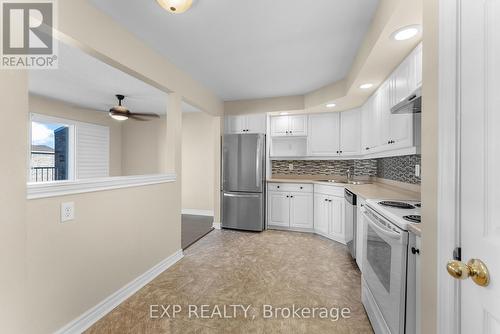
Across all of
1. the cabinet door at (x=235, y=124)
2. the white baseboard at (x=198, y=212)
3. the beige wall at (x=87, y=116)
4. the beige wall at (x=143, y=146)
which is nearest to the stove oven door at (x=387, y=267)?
the cabinet door at (x=235, y=124)

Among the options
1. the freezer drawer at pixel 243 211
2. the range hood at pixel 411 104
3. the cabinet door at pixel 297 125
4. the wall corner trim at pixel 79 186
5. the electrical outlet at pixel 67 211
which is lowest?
the freezer drawer at pixel 243 211

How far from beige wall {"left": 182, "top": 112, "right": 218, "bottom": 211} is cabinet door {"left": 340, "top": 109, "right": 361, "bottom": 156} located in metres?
2.74

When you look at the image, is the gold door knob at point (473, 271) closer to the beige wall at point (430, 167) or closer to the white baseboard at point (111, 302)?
the beige wall at point (430, 167)

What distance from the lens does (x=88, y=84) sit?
3.36 meters

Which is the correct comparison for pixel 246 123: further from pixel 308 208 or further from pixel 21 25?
pixel 21 25

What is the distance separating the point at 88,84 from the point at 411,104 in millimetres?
4100

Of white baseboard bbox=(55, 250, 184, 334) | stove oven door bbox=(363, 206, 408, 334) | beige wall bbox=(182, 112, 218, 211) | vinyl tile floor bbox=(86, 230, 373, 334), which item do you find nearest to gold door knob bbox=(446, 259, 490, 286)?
stove oven door bbox=(363, 206, 408, 334)

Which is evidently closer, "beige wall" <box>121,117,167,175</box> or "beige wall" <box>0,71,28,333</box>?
"beige wall" <box>0,71,28,333</box>

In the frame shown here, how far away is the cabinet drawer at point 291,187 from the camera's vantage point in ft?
12.6

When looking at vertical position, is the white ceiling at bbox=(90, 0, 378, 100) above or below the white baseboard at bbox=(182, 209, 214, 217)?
above

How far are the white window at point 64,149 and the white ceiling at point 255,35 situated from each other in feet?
11.1

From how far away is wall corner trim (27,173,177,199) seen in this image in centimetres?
136

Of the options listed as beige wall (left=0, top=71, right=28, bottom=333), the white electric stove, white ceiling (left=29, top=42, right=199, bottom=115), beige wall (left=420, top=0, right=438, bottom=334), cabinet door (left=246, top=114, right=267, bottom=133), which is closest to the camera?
beige wall (left=420, top=0, right=438, bottom=334)

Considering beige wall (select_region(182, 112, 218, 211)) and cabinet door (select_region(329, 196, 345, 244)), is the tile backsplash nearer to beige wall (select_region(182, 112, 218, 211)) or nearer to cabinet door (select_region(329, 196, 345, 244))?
cabinet door (select_region(329, 196, 345, 244))
